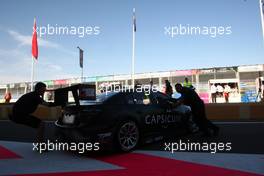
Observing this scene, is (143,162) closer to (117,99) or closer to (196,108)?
(117,99)

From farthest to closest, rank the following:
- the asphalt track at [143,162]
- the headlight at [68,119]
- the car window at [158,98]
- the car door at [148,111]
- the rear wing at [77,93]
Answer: the car window at [158,98] → the car door at [148,111] → the rear wing at [77,93] → the headlight at [68,119] → the asphalt track at [143,162]

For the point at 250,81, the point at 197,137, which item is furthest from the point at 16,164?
the point at 250,81

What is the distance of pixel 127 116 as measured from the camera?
5684mm

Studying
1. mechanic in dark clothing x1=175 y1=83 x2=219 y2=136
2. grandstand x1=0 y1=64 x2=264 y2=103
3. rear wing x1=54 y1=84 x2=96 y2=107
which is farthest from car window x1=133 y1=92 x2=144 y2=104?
grandstand x1=0 y1=64 x2=264 y2=103

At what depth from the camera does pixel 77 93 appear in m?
5.58

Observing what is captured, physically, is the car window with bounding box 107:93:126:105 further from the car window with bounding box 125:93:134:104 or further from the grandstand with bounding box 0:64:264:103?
the grandstand with bounding box 0:64:264:103

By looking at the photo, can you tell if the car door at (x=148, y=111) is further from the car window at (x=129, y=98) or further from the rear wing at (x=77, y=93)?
the rear wing at (x=77, y=93)

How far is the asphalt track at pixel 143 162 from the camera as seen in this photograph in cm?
433

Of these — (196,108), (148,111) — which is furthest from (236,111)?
(148,111)

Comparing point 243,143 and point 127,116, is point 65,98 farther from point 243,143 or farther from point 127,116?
point 243,143

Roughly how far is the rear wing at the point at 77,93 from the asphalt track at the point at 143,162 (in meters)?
1.07

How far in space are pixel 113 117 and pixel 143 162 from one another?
3.35ft

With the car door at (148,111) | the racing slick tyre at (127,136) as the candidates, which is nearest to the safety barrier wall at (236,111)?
the car door at (148,111)

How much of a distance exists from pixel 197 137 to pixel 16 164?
14.0 feet
